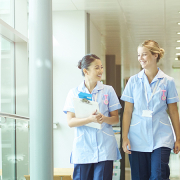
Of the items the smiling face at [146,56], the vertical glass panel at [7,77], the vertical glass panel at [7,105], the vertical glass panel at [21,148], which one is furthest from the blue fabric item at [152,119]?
the vertical glass panel at [7,77]

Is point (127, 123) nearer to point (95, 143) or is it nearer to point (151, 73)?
point (95, 143)

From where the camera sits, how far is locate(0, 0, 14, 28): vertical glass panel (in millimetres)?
3413

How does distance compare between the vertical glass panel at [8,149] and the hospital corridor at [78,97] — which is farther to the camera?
the vertical glass panel at [8,149]

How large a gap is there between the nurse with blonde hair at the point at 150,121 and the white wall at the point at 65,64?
197 centimetres

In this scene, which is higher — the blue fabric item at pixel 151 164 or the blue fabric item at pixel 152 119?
the blue fabric item at pixel 152 119

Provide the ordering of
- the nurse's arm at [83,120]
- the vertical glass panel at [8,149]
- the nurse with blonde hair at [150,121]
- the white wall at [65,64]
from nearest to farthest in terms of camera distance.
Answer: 1. the nurse's arm at [83,120]
2. the nurse with blonde hair at [150,121]
3. the vertical glass panel at [8,149]
4. the white wall at [65,64]

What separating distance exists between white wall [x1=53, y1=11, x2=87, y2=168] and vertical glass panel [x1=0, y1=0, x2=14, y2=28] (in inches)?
35.7

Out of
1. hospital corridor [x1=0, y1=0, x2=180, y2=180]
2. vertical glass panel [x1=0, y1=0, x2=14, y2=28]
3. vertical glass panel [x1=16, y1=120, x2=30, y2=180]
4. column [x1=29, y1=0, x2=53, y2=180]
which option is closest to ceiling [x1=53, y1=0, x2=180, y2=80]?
hospital corridor [x1=0, y1=0, x2=180, y2=180]

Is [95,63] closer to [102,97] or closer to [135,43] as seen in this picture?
[102,97]

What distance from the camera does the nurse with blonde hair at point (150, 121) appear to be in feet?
7.91

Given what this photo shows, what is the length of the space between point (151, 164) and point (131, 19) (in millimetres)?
3257

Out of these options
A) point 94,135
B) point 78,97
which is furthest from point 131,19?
point 94,135

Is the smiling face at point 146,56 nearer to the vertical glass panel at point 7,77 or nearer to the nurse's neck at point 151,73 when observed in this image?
the nurse's neck at point 151,73

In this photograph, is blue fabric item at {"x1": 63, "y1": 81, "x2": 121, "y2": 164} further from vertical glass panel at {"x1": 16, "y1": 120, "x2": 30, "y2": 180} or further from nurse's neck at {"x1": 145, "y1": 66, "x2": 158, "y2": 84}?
vertical glass panel at {"x1": 16, "y1": 120, "x2": 30, "y2": 180}
